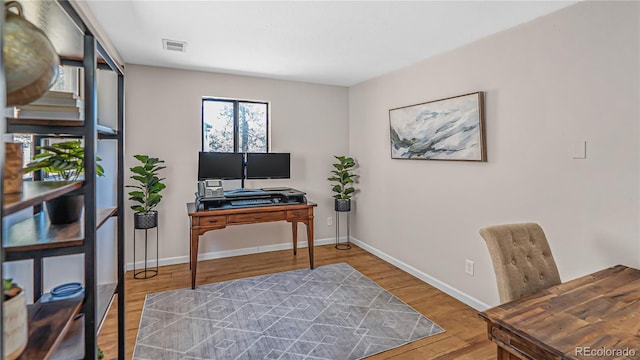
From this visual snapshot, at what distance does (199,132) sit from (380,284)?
2661mm

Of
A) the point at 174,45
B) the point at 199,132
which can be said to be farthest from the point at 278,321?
the point at 174,45

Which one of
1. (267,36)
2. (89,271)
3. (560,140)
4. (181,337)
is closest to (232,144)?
(267,36)

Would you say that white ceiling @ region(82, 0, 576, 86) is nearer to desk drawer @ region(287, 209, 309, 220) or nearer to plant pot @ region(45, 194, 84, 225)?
plant pot @ region(45, 194, 84, 225)

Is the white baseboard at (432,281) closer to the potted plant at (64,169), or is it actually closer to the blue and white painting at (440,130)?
the blue and white painting at (440,130)

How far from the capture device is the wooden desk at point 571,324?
1.03 metres

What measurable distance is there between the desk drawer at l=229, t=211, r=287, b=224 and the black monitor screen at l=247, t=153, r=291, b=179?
61 cm

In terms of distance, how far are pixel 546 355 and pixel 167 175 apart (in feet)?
12.1

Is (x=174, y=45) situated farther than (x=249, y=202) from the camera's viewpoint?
No

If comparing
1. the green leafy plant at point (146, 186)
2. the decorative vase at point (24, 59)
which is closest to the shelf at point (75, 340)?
the decorative vase at point (24, 59)

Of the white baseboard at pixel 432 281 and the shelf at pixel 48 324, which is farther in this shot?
the white baseboard at pixel 432 281

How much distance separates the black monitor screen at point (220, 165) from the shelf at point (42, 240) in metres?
2.29

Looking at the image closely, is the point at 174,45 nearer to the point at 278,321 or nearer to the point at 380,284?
the point at 278,321

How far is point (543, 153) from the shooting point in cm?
224

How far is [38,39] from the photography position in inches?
29.0
